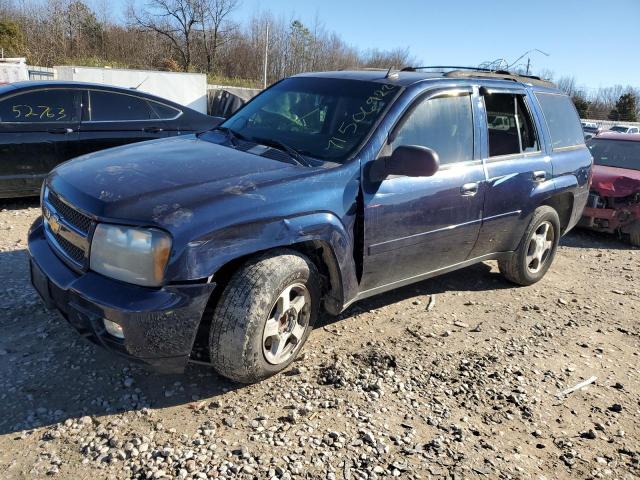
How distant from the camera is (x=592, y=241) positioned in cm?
755

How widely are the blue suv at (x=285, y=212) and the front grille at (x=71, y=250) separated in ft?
0.04

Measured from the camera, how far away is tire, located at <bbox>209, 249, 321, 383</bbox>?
2.74 metres

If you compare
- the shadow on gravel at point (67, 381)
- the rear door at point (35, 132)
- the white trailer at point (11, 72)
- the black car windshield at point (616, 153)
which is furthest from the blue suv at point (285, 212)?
the white trailer at point (11, 72)

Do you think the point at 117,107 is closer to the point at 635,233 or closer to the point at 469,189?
the point at 469,189

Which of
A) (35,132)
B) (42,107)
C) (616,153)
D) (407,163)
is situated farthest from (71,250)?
(616,153)

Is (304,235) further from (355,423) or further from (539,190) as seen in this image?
(539,190)

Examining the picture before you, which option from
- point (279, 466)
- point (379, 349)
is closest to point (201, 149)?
point (379, 349)

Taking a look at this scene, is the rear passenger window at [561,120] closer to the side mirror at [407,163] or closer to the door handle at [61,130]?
the side mirror at [407,163]

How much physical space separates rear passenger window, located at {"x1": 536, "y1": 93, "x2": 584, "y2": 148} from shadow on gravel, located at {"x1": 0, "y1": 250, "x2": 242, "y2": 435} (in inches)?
152

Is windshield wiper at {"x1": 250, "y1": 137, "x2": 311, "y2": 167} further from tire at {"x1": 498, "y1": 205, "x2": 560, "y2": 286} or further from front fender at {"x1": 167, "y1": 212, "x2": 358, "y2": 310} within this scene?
tire at {"x1": 498, "y1": 205, "x2": 560, "y2": 286}

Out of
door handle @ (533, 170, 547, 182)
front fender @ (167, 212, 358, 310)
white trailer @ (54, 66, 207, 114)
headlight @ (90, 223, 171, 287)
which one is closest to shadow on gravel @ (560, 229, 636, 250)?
door handle @ (533, 170, 547, 182)

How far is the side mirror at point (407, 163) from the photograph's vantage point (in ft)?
10.6

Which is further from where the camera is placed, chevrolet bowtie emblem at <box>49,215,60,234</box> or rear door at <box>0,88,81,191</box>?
rear door at <box>0,88,81,191</box>

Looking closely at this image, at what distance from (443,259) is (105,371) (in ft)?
8.23
